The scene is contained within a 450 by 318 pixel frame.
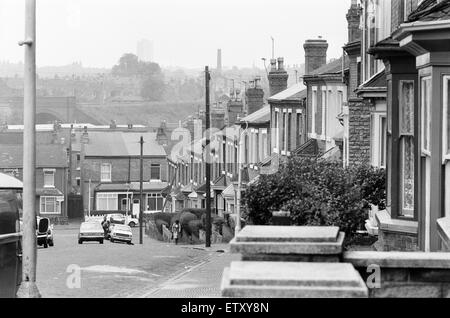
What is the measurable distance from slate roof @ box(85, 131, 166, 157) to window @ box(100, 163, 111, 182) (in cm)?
100

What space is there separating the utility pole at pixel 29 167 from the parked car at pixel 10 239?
0.17 m

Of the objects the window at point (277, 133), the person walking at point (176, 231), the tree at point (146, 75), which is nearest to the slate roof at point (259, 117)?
the window at point (277, 133)

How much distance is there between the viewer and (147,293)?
19.8 meters

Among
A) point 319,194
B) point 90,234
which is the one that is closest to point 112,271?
point 319,194

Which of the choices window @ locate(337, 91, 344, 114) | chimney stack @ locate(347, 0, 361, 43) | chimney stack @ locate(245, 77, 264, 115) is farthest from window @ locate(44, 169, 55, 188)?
chimney stack @ locate(347, 0, 361, 43)

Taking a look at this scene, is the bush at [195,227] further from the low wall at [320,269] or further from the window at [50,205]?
the low wall at [320,269]

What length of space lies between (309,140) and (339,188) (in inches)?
822

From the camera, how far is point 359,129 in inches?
1275

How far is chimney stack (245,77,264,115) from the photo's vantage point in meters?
62.1

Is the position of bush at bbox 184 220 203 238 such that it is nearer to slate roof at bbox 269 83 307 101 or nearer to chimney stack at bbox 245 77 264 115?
slate roof at bbox 269 83 307 101

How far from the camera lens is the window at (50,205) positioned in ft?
306

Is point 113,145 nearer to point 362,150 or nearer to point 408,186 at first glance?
point 362,150

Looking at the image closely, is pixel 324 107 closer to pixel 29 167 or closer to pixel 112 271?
pixel 112 271

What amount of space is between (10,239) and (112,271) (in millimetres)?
12004
